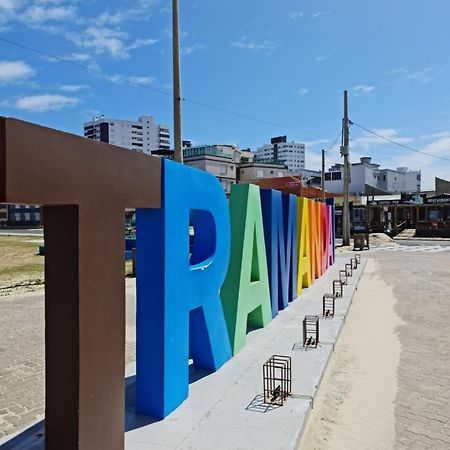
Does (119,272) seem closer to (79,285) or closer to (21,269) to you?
(79,285)

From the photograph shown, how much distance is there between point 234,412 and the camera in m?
5.79

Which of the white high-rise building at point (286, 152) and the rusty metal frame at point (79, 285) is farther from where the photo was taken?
the white high-rise building at point (286, 152)

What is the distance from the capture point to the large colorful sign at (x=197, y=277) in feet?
19.0

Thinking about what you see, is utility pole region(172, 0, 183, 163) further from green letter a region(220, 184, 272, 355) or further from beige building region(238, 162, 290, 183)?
beige building region(238, 162, 290, 183)

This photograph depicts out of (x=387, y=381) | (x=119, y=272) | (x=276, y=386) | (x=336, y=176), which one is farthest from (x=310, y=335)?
Result: (x=336, y=176)

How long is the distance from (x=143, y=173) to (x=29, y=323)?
784 cm

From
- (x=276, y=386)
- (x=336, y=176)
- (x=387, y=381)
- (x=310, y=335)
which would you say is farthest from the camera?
(x=336, y=176)

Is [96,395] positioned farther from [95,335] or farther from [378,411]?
[378,411]

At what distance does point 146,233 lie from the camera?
231 inches

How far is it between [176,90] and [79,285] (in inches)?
416

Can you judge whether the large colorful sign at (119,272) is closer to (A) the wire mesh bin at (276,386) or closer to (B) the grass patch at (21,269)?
(A) the wire mesh bin at (276,386)

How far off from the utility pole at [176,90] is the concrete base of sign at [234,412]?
6.49 m

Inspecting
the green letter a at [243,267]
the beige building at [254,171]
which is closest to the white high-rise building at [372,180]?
the beige building at [254,171]

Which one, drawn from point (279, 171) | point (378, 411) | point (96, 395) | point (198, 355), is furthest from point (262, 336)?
point (279, 171)
